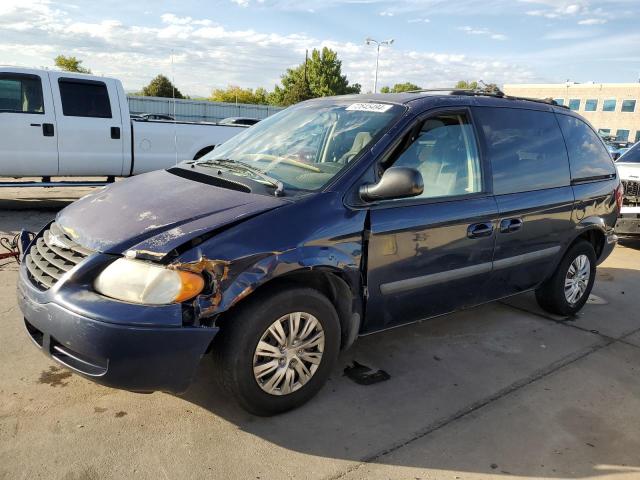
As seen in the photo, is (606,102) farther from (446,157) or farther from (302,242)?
(302,242)

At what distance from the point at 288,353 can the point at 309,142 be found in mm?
1471

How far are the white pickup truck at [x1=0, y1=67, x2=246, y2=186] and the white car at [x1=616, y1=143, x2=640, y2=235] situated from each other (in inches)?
262

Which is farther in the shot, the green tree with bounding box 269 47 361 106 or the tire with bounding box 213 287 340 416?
the green tree with bounding box 269 47 361 106

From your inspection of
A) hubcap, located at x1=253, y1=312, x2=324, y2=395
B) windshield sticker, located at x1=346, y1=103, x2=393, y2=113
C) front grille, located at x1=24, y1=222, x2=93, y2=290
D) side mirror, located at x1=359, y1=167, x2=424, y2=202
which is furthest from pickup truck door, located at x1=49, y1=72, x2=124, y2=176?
hubcap, located at x1=253, y1=312, x2=324, y2=395

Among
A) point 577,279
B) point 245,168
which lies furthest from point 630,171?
point 245,168

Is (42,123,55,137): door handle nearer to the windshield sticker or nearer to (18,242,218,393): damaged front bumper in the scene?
the windshield sticker

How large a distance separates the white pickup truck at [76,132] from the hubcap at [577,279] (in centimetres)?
647

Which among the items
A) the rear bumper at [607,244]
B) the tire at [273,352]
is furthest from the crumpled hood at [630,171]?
the tire at [273,352]

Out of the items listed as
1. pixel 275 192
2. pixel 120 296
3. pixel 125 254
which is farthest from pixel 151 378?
pixel 275 192

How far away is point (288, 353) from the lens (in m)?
2.88

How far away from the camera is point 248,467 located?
8.47ft

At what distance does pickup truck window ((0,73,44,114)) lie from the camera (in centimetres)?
767

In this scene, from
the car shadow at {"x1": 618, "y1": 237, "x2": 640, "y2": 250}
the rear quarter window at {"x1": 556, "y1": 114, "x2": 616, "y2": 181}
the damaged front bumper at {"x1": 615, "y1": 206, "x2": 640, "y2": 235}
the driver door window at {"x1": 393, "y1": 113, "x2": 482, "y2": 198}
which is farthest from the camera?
the car shadow at {"x1": 618, "y1": 237, "x2": 640, "y2": 250}

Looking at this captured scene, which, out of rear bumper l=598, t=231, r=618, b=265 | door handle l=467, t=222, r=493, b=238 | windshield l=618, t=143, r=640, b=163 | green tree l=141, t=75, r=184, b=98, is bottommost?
rear bumper l=598, t=231, r=618, b=265
